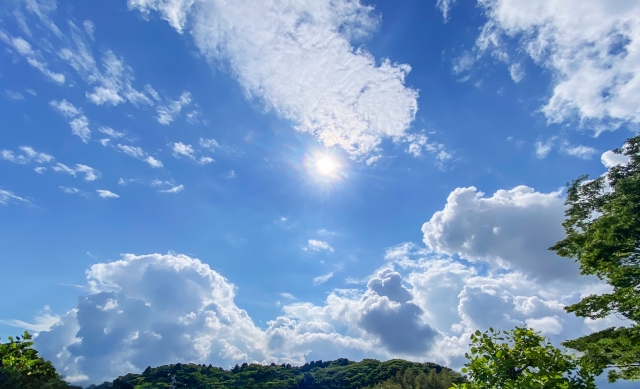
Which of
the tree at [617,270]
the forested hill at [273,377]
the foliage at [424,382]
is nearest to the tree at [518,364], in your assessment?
the tree at [617,270]

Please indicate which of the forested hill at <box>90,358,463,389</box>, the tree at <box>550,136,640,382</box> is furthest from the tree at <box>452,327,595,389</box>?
the forested hill at <box>90,358,463,389</box>

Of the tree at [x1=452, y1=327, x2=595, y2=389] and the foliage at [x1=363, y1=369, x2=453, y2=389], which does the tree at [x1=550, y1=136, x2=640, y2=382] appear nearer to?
the tree at [x1=452, y1=327, x2=595, y2=389]

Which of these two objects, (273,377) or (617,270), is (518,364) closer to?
(617,270)

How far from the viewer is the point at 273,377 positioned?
119438mm

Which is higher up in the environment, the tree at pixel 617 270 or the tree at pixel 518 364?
the tree at pixel 617 270

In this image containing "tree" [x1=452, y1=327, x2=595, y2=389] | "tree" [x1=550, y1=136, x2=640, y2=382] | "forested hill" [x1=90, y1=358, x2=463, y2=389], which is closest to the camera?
"tree" [x1=452, y1=327, x2=595, y2=389]

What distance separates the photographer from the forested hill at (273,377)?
104 m

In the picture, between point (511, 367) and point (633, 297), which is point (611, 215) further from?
point (511, 367)

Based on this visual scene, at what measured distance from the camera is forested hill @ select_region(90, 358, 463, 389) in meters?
104

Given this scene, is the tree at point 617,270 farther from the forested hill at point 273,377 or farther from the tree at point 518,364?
the forested hill at point 273,377

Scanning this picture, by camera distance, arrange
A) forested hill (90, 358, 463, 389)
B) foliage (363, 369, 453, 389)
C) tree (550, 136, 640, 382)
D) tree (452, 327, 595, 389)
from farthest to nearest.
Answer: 1. forested hill (90, 358, 463, 389)
2. foliage (363, 369, 453, 389)
3. tree (550, 136, 640, 382)
4. tree (452, 327, 595, 389)

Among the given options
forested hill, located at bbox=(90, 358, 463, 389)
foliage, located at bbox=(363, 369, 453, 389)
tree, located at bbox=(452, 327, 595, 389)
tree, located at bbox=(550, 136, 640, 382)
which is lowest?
tree, located at bbox=(452, 327, 595, 389)

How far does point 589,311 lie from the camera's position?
64.6ft

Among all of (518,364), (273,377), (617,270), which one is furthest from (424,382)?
(518,364)
